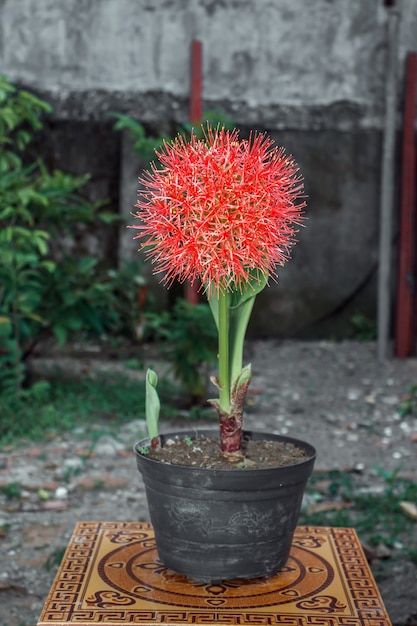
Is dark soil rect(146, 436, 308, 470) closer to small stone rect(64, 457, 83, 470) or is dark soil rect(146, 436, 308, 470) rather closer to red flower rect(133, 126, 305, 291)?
red flower rect(133, 126, 305, 291)

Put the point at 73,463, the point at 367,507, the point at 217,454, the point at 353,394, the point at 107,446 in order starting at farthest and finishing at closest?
the point at 353,394 < the point at 107,446 < the point at 73,463 < the point at 367,507 < the point at 217,454

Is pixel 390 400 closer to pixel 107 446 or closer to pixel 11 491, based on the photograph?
pixel 107 446

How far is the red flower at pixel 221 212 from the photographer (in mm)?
1745

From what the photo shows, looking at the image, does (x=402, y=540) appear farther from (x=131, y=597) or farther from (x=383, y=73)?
(x=383, y=73)

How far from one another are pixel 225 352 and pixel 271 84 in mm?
3726

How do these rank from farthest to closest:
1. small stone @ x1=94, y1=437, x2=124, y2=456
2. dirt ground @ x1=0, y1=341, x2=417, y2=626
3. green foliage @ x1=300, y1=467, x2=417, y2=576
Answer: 1. small stone @ x1=94, y1=437, x2=124, y2=456
2. green foliage @ x1=300, y1=467, x2=417, y2=576
3. dirt ground @ x1=0, y1=341, x2=417, y2=626

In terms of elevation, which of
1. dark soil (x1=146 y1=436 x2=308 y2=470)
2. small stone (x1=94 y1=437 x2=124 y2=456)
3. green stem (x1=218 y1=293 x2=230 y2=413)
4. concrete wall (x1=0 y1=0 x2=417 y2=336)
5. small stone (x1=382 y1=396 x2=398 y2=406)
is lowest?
small stone (x1=94 y1=437 x2=124 y2=456)

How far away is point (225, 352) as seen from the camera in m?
1.90

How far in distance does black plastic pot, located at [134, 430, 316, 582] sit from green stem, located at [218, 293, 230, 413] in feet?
0.58

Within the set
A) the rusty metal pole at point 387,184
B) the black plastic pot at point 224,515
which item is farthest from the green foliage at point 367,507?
the rusty metal pole at point 387,184

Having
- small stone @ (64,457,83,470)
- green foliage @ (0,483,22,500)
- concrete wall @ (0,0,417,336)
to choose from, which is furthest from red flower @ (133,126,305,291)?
concrete wall @ (0,0,417,336)

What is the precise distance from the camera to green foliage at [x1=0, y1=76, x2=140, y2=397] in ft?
13.4

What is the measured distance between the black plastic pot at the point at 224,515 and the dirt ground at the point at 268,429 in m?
0.86

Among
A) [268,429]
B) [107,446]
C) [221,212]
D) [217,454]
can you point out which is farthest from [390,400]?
[221,212]
